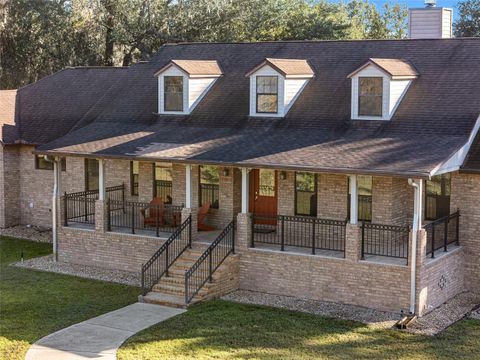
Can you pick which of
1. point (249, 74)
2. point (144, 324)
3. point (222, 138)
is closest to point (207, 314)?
point (144, 324)

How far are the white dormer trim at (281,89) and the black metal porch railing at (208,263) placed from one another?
3.81 metres

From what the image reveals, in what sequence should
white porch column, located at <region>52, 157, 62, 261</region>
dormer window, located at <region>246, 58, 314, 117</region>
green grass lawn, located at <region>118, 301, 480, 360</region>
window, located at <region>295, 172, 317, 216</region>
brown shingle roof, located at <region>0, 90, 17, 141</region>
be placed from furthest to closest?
brown shingle roof, located at <region>0, 90, 17, 141</region> < white porch column, located at <region>52, 157, 62, 261</region> < dormer window, located at <region>246, 58, 314, 117</region> < window, located at <region>295, 172, 317, 216</region> < green grass lawn, located at <region>118, 301, 480, 360</region>

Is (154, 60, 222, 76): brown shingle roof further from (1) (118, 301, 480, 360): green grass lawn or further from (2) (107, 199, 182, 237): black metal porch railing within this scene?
(1) (118, 301, 480, 360): green grass lawn

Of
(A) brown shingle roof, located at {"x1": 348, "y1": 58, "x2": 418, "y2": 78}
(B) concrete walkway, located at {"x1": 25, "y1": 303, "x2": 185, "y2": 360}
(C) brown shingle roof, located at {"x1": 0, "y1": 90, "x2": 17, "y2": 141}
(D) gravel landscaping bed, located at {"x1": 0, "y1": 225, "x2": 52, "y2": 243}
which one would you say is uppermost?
(A) brown shingle roof, located at {"x1": 348, "y1": 58, "x2": 418, "y2": 78}

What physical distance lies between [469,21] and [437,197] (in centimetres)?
3246

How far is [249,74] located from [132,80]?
611 cm

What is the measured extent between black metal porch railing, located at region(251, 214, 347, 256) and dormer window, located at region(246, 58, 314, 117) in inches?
126

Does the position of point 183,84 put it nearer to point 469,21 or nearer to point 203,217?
point 203,217

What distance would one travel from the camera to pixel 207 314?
1809 centimetres

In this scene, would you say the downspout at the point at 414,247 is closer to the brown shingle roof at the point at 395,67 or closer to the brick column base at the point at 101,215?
the brown shingle roof at the point at 395,67

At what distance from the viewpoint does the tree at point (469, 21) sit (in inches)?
1953

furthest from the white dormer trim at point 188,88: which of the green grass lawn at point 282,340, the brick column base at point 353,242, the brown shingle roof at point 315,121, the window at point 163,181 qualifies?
the green grass lawn at point 282,340

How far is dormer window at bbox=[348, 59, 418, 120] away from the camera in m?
20.7

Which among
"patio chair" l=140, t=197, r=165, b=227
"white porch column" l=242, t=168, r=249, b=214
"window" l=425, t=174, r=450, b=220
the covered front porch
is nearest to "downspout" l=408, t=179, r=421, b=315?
the covered front porch
